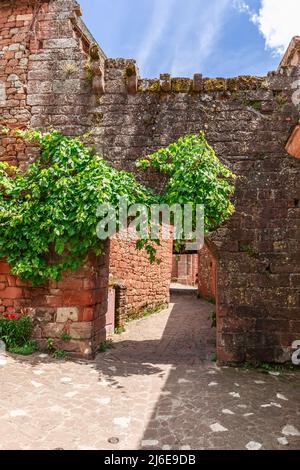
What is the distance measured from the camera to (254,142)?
215 inches

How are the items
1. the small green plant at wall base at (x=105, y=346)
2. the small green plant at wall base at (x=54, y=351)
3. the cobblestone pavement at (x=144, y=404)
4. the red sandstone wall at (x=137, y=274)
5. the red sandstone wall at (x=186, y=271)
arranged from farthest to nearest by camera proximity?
the red sandstone wall at (x=186, y=271) → the red sandstone wall at (x=137, y=274) → the small green plant at wall base at (x=105, y=346) → the small green plant at wall base at (x=54, y=351) → the cobblestone pavement at (x=144, y=404)

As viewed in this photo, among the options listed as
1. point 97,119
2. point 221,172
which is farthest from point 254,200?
point 97,119

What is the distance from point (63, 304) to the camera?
538cm

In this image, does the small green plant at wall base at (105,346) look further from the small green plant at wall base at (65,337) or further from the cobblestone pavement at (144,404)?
the small green plant at wall base at (65,337)

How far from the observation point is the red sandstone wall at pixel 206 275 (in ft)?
46.6

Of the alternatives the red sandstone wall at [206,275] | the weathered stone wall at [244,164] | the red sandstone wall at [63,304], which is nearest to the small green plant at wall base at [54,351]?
the red sandstone wall at [63,304]

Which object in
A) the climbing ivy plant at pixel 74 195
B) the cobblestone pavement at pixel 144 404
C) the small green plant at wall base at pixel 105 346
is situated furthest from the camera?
the small green plant at wall base at pixel 105 346

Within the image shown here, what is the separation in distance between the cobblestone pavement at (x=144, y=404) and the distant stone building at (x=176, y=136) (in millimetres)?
659

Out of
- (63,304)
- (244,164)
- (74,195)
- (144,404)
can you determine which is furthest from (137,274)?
(144,404)

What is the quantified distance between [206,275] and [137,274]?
19.3 feet

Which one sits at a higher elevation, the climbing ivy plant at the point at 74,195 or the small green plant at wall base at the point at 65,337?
the climbing ivy plant at the point at 74,195

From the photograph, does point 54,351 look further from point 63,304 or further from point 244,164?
point 244,164

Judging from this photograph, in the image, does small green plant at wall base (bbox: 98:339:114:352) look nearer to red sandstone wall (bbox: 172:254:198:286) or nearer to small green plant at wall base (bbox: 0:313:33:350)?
small green plant at wall base (bbox: 0:313:33:350)

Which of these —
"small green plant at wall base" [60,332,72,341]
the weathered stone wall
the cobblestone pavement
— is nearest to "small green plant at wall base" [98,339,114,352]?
the cobblestone pavement
